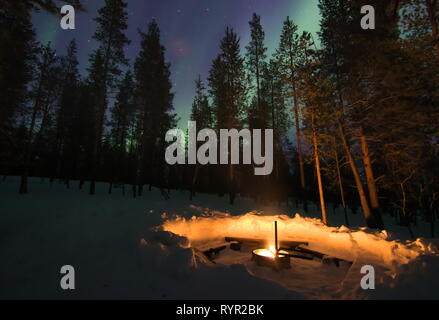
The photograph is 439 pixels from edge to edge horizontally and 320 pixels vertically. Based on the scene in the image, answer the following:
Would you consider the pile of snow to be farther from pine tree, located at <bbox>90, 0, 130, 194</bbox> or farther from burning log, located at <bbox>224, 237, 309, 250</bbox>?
pine tree, located at <bbox>90, 0, 130, 194</bbox>

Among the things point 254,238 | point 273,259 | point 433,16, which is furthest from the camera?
point 254,238

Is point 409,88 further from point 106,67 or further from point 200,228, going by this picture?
point 106,67

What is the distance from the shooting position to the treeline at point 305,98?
843cm

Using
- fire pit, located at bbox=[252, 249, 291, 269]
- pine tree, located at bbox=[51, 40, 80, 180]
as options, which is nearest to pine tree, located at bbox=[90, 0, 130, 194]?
pine tree, located at bbox=[51, 40, 80, 180]

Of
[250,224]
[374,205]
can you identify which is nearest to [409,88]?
[374,205]

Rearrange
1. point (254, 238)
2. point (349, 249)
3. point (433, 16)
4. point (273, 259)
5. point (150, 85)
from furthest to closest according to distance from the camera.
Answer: point (150, 85) → point (254, 238) → point (349, 249) → point (433, 16) → point (273, 259)

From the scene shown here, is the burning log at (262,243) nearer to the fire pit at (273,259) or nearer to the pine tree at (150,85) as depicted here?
the fire pit at (273,259)

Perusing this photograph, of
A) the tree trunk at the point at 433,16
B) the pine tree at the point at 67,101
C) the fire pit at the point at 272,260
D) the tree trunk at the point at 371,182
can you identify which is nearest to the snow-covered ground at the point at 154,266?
the fire pit at the point at 272,260

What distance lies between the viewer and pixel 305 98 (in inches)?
476

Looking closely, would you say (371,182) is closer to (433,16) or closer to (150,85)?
(433,16)

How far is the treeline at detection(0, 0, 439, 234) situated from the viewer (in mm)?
8430

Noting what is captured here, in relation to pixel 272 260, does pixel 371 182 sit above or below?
above

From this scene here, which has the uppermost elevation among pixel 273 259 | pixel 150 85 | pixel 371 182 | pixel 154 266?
pixel 150 85

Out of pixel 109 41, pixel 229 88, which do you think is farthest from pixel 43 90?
pixel 229 88
